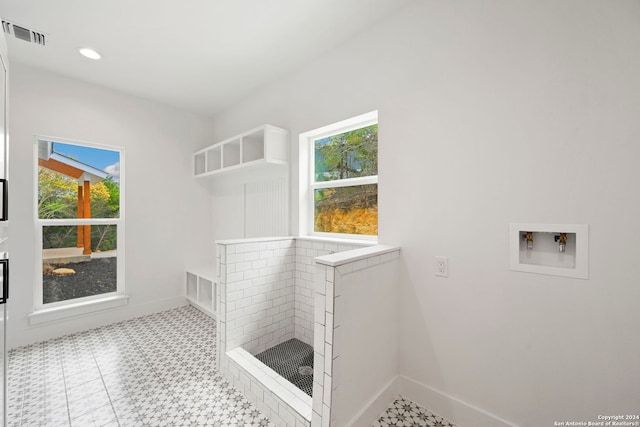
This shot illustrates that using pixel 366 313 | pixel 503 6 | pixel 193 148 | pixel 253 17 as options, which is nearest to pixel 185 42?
pixel 253 17

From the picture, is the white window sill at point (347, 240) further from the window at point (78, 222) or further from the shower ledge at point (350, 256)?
the window at point (78, 222)

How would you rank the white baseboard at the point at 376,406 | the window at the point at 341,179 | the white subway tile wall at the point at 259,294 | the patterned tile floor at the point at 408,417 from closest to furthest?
the white baseboard at the point at 376,406 < the patterned tile floor at the point at 408,417 < the white subway tile wall at the point at 259,294 < the window at the point at 341,179

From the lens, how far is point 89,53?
228 cm

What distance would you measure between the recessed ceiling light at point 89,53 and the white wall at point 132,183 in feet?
2.07

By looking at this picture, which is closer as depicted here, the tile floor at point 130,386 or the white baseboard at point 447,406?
the white baseboard at point 447,406

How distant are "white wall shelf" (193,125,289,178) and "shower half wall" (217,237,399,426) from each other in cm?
82

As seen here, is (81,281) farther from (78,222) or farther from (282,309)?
(282,309)

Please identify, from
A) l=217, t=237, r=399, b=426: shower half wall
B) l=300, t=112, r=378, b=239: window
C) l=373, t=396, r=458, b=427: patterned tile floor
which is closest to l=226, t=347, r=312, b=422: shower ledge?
l=217, t=237, r=399, b=426: shower half wall

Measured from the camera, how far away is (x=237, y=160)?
10.7ft

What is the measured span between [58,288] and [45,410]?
1.50 metres

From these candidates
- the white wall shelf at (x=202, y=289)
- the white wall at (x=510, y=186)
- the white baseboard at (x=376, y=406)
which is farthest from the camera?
the white wall shelf at (x=202, y=289)

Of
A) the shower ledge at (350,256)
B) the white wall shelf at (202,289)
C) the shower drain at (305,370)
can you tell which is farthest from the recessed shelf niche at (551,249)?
the white wall shelf at (202,289)

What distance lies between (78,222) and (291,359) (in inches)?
104

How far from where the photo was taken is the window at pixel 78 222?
8.60ft
